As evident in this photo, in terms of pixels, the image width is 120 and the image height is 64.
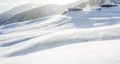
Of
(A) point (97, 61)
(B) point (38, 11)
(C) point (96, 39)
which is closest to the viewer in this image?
(A) point (97, 61)

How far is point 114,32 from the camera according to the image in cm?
930

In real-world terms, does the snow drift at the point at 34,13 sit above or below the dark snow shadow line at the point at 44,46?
above

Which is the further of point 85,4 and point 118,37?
point 85,4

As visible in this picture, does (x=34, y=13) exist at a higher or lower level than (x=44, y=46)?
higher

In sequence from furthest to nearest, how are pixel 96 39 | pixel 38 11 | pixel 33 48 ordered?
pixel 38 11 → pixel 33 48 → pixel 96 39

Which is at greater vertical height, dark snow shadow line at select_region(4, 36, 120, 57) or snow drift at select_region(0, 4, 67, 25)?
snow drift at select_region(0, 4, 67, 25)

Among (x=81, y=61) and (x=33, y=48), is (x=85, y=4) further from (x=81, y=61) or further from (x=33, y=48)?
(x=81, y=61)

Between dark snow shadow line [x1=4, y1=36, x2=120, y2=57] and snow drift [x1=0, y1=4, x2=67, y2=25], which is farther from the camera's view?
snow drift [x1=0, y1=4, x2=67, y2=25]

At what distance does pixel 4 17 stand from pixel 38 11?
21.6 ft

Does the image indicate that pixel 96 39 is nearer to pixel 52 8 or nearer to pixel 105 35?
pixel 105 35

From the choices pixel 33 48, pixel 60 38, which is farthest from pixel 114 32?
pixel 33 48

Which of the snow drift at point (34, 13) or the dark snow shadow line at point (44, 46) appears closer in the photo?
the dark snow shadow line at point (44, 46)

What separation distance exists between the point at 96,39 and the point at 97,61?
385cm

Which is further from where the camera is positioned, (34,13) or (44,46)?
(34,13)
